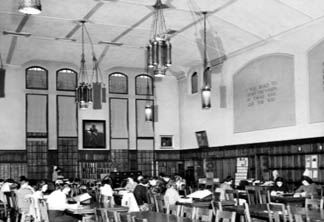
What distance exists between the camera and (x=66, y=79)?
1056 inches

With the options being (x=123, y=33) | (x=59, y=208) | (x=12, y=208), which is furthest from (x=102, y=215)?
(x=123, y=33)

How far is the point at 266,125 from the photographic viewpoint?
68.0ft

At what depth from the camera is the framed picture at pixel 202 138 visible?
83.0ft

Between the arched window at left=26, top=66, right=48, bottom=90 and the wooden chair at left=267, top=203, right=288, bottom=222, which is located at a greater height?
the arched window at left=26, top=66, right=48, bottom=90

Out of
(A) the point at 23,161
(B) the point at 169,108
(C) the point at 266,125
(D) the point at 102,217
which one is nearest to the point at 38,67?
(A) the point at 23,161

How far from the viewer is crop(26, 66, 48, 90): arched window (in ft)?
85.3

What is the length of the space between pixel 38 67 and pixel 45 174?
5676mm

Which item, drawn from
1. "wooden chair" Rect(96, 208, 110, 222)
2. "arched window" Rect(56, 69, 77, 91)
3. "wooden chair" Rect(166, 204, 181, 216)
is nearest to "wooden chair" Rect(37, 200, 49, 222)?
"wooden chair" Rect(96, 208, 110, 222)

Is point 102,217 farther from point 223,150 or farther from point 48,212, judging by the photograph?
point 223,150

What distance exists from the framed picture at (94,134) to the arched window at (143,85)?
9.47 ft

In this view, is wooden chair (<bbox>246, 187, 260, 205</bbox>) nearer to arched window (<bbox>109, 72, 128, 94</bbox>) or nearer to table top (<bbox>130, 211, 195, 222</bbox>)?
table top (<bbox>130, 211, 195, 222</bbox>)

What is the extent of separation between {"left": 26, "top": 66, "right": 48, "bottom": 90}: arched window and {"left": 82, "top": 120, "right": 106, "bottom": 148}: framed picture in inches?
118

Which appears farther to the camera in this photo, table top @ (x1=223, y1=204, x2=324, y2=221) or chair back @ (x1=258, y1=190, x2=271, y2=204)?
chair back @ (x1=258, y1=190, x2=271, y2=204)

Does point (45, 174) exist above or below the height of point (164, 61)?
below
